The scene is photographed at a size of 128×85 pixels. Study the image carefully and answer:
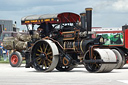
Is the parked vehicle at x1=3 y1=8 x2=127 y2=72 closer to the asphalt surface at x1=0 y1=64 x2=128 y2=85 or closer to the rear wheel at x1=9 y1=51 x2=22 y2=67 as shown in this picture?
the asphalt surface at x1=0 y1=64 x2=128 y2=85

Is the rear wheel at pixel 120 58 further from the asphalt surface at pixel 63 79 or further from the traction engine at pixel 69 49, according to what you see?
the asphalt surface at pixel 63 79

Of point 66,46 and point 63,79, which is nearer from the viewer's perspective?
point 63,79

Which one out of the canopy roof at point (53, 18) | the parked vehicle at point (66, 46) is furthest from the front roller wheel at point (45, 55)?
the canopy roof at point (53, 18)

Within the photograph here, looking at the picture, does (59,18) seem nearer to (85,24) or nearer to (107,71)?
(85,24)

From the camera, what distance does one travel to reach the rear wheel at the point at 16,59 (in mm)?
25625

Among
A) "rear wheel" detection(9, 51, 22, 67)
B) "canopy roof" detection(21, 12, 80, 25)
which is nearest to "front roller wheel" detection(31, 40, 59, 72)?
"canopy roof" detection(21, 12, 80, 25)

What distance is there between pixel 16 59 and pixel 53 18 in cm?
774

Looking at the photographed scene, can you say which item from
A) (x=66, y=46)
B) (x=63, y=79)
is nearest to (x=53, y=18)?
(x=66, y=46)

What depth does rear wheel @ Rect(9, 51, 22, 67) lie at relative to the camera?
1009 inches

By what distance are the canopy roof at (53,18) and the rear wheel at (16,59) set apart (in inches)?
218

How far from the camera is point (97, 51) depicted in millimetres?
17094

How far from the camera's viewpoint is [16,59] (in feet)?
85.3

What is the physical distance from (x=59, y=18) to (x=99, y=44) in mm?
2488

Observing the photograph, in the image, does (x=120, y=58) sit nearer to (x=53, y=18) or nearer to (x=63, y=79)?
(x=53, y=18)
